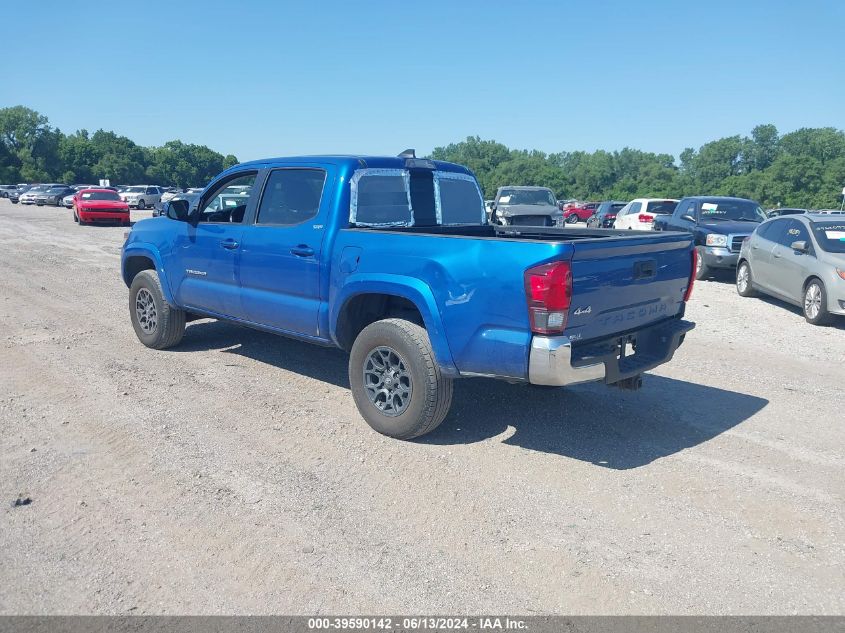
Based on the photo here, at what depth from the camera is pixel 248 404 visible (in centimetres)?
574

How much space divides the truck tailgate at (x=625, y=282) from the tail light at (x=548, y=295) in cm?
8

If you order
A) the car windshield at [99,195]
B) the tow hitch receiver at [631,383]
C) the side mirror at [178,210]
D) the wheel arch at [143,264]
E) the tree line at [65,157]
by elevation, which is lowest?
the tow hitch receiver at [631,383]

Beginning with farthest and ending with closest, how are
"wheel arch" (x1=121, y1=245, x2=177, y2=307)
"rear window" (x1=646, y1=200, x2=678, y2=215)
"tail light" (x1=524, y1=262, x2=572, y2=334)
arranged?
"rear window" (x1=646, y1=200, x2=678, y2=215), "wheel arch" (x1=121, y1=245, x2=177, y2=307), "tail light" (x1=524, y1=262, x2=572, y2=334)

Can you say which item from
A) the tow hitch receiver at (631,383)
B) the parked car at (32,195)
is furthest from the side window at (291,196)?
the parked car at (32,195)

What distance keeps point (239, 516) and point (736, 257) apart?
11916 millimetres

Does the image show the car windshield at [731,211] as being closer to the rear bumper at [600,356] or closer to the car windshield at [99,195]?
the rear bumper at [600,356]

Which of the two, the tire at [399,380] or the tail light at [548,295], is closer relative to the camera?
the tail light at [548,295]

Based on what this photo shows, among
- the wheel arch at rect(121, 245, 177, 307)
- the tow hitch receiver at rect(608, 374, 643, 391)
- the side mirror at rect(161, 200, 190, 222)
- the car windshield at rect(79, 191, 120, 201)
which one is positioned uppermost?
the side mirror at rect(161, 200, 190, 222)

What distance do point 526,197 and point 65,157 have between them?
108 meters

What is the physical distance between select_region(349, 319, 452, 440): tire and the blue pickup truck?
11 millimetres

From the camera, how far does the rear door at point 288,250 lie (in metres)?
5.50

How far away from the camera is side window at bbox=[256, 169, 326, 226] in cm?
566

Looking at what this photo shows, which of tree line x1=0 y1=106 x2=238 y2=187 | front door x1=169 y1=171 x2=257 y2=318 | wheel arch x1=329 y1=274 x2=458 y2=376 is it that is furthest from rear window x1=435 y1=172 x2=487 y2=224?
tree line x1=0 y1=106 x2=238 y2=187

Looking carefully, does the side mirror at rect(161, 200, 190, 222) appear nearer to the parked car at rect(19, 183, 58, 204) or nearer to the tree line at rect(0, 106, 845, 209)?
the parked car at rect(19, 183, 58, 204)
